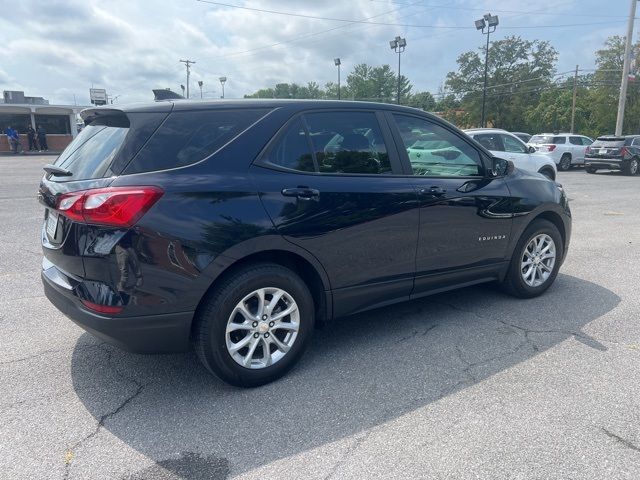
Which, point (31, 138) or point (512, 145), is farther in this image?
point (31, 138)

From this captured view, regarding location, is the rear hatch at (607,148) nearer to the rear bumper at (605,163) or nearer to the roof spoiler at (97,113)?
the rear bumper at (605,163)

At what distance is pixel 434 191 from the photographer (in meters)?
3.85

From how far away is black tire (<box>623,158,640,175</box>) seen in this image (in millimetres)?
20828

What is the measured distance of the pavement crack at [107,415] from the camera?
8.07 ft

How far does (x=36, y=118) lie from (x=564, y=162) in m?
33.5

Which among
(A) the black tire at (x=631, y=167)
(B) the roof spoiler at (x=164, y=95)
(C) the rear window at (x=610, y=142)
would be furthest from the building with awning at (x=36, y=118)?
(B) the roof spoiler at (x=164, y=95)

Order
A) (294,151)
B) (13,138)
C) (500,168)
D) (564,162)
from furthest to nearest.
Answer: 1. (13,138)
2. (564,162)
3. (500,168)
4. (294,151)

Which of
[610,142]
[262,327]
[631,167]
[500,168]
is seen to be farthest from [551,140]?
[262,327]

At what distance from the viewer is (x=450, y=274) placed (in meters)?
4.10

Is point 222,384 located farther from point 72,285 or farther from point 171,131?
point 171,131

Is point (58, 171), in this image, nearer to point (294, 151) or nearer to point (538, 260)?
point (294, 151)

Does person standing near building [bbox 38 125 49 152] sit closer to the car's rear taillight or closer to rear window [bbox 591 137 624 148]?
rear window [bbox 591 137 624 148]

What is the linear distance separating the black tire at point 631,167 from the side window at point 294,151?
71.7 ft

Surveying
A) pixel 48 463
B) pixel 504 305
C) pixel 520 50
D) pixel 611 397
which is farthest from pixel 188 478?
pixel 520 50
